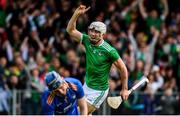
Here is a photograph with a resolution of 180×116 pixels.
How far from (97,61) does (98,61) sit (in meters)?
0.02

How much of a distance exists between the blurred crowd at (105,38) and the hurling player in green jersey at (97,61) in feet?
15.6

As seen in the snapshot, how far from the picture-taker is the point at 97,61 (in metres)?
15.5

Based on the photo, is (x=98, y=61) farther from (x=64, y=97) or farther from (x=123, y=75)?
(x=64, y=97)

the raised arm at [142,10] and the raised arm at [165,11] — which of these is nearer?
the raised arm at [142,10]

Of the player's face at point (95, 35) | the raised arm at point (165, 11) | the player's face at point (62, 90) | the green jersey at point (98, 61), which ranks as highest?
the raised arm at point (165, 11)

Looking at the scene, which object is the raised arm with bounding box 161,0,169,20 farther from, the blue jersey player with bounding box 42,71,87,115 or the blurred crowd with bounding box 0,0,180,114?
the blue jersey player with bounding box 42,71,87,115

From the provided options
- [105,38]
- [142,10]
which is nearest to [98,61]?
[105,38]

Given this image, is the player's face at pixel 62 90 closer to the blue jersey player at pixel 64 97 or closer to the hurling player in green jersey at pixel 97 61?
the blue jersey player at pixel 64 97

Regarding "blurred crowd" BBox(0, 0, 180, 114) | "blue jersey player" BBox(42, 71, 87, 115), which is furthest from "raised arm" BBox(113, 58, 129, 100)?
"blurred crowd" BBox(0, 0, 180, 114)

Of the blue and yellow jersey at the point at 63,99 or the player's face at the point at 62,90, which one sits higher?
the player's face at the point at 62,90

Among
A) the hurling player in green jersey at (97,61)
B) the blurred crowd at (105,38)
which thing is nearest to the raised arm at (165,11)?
the blurred crowd at (105,38)

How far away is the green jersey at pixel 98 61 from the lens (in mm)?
15453

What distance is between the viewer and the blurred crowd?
68.4ft

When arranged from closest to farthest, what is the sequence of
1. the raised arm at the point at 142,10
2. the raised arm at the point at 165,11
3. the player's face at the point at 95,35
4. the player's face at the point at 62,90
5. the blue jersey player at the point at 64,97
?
the player's face at the point at 62,90 → the blue jersey player at the point at 64,97 → the player's face at the point at 95,35 → the raised arm at the point at 142,10 → the raised arm at the point at 165,11
